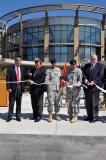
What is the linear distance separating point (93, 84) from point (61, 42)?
54.3 m

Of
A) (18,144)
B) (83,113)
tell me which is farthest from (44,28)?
(18,144)

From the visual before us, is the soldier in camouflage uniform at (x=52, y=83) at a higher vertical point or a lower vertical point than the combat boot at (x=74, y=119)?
higher

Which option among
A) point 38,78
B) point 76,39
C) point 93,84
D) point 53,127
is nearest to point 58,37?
point 76,39

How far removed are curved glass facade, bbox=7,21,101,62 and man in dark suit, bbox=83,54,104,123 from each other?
5347cm

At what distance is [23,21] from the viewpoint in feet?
223

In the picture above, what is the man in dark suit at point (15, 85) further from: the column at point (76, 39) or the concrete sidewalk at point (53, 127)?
the column at point (76, 39)

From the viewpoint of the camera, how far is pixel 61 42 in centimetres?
6519

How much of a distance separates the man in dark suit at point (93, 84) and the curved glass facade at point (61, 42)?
53469 mm

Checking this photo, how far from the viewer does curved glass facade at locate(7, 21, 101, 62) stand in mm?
65562

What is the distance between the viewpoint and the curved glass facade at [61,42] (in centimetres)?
6556

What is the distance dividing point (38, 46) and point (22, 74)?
5525 centimetres

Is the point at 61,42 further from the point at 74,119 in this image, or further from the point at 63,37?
the point at 74,119

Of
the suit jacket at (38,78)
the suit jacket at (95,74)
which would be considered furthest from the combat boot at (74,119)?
the suit jacket at (38,78)

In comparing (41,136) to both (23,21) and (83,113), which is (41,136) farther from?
(23,21)
